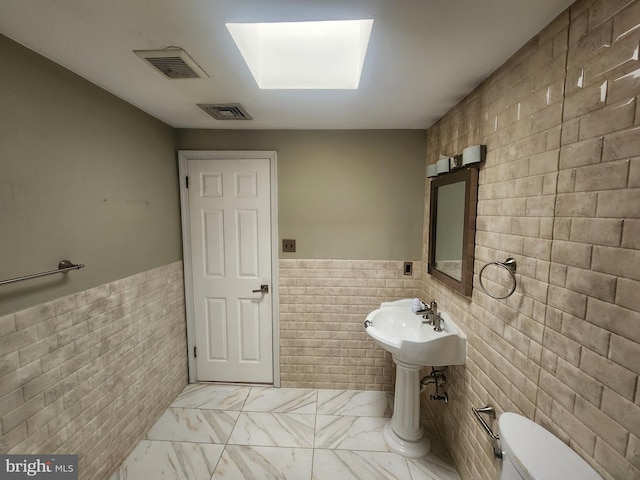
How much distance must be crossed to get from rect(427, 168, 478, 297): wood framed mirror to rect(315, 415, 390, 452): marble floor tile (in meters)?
1.21

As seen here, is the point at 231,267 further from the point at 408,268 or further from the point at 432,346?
the point at 432,346

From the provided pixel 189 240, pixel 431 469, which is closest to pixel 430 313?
pixel 431 469

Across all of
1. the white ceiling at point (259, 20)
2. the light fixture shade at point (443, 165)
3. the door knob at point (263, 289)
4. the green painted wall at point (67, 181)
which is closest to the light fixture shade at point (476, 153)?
the light fixture shade at point (443, 165)

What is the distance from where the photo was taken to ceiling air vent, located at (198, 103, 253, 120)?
1713 mm

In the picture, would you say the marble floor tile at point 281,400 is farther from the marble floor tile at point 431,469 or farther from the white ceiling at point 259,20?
the white ceiling at point 259,20

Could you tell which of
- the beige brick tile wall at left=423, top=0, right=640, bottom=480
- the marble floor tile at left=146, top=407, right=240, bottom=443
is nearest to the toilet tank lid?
the beige brick tile wall at left=423, top=0, right=640, bottom=480

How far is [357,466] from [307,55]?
8.21ft

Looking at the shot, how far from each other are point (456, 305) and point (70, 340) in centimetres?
215

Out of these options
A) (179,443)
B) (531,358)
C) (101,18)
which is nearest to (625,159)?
(531,358)

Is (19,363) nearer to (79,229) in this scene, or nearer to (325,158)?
(79,229)

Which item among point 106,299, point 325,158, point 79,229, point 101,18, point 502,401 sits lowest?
point 502,401

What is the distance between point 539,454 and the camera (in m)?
0.84

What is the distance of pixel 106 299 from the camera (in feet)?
4.96

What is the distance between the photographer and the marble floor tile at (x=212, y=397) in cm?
217
